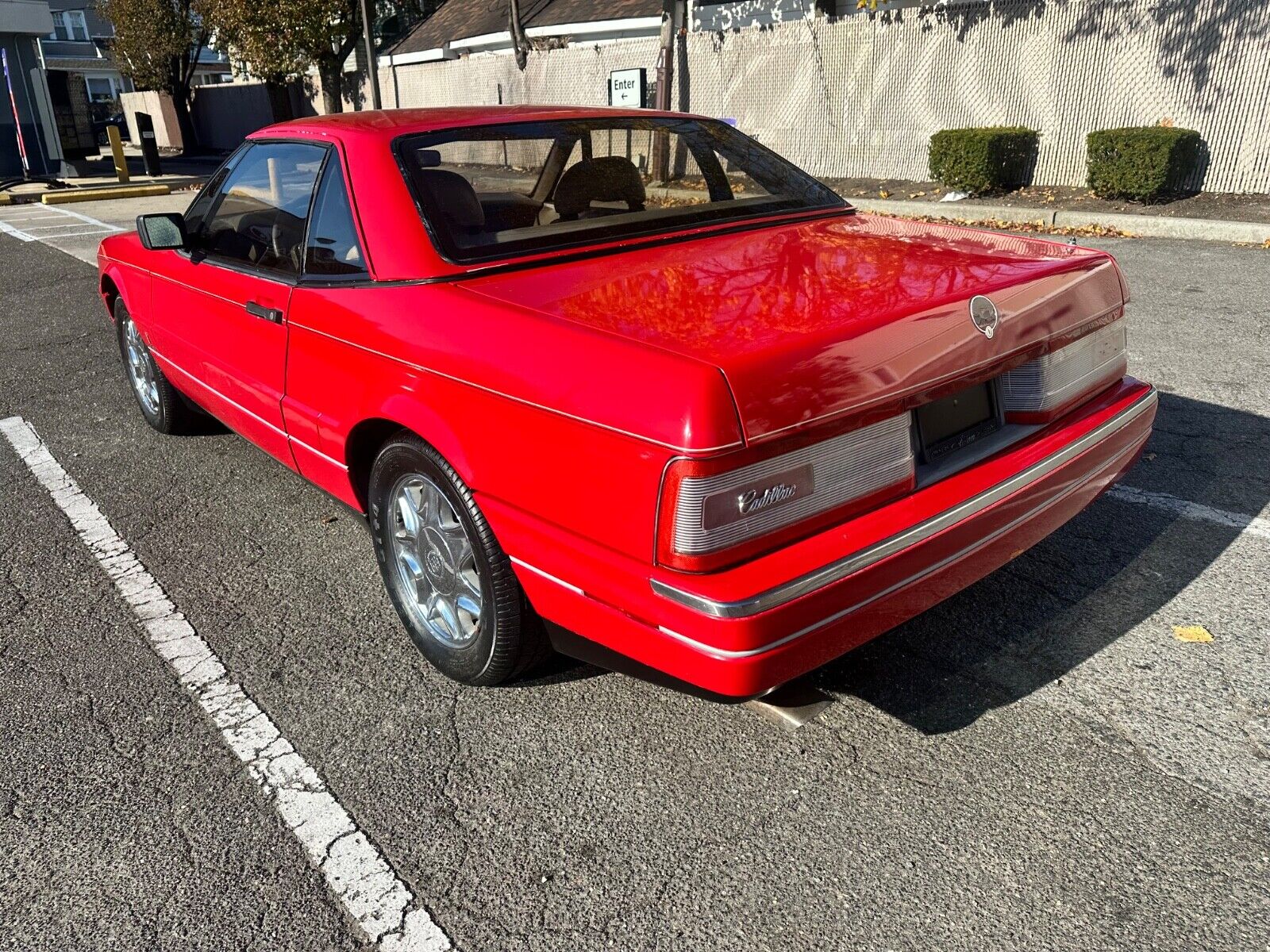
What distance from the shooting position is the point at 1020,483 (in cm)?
249

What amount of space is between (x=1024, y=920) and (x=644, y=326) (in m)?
1.50

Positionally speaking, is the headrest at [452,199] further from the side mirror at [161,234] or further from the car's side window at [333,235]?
the side mirror at [161,234]

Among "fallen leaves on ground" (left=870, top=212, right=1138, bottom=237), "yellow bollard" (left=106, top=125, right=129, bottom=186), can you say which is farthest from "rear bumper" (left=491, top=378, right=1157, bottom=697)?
"yellow bollard" (left=106, top=125, right=129, bottom=186)

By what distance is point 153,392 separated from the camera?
5070 mm

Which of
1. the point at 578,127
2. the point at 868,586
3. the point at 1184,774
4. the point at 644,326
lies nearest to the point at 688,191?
the point at 578,127

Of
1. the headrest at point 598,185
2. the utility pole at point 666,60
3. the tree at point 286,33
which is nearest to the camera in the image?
the headrest at point 598,185

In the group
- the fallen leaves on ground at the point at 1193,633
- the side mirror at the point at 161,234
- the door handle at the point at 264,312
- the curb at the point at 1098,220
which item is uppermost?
the side mirror at the point at 161,234

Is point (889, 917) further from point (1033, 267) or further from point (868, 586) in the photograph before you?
point (1033, 267)

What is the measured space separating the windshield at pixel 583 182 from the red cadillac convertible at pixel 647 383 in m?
0.01

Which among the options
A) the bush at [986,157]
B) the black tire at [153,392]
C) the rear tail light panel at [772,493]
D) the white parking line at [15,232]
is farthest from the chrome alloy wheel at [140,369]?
the bush at [986,157]

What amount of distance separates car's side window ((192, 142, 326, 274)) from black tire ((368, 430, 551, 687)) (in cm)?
88

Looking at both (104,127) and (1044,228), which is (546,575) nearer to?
(1044,228)

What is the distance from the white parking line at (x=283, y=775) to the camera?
83.0 inches

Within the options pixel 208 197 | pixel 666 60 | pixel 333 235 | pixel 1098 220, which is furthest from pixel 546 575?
pixel 666 60
